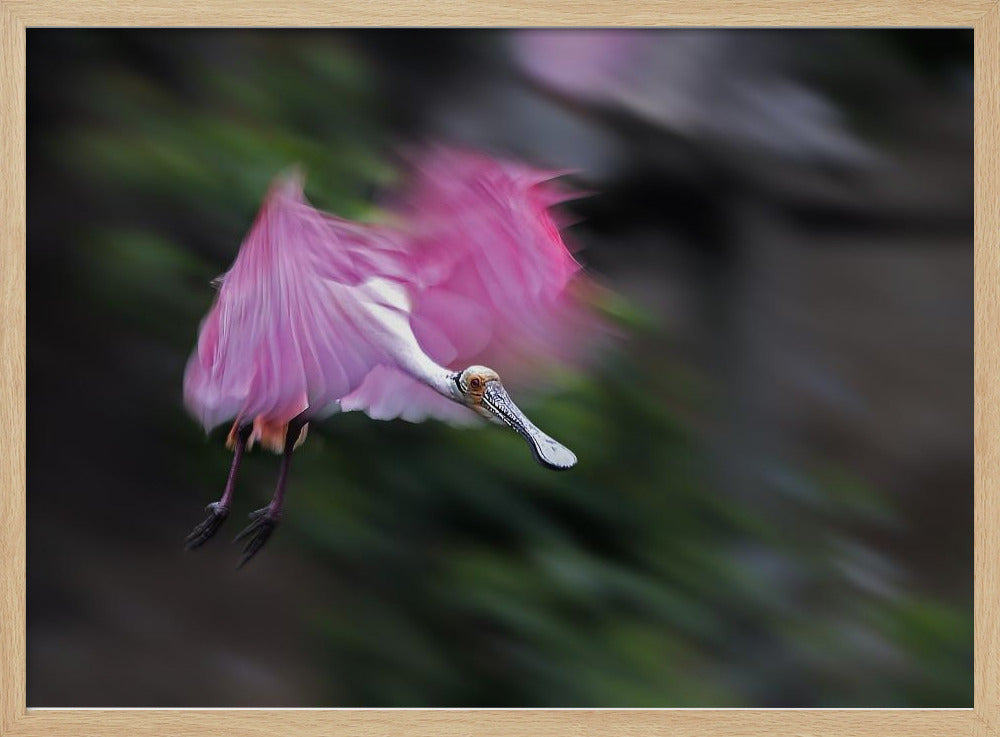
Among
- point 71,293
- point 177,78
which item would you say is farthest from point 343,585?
point 177,78

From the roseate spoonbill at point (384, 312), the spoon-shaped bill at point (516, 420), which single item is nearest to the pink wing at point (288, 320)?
the roseate spoonbill at point (384, 312)

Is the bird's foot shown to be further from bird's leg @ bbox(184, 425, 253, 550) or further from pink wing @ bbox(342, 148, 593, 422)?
pink wing @ bbox(342, 148, 593, 422)

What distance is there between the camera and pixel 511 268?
1.59m

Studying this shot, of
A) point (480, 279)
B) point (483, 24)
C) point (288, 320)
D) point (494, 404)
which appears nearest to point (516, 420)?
point (494, 404)

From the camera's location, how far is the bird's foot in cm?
158

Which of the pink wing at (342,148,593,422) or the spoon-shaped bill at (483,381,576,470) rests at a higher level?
the pink wing at (342,148,593,422)

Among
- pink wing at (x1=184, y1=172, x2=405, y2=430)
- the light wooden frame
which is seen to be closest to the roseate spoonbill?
pink wing at (x1=184, y1=172, x2=405, y2=430)

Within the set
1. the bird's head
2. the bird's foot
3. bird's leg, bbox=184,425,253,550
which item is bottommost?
the bird's foot

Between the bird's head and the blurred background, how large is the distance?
0.03m

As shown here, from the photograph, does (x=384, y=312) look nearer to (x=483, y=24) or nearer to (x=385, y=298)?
(x=385, y=298)

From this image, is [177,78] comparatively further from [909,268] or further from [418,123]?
[909,268]

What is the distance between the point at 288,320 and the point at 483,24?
1.25 ft

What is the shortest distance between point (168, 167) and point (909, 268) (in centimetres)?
81

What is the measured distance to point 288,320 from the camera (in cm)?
158
